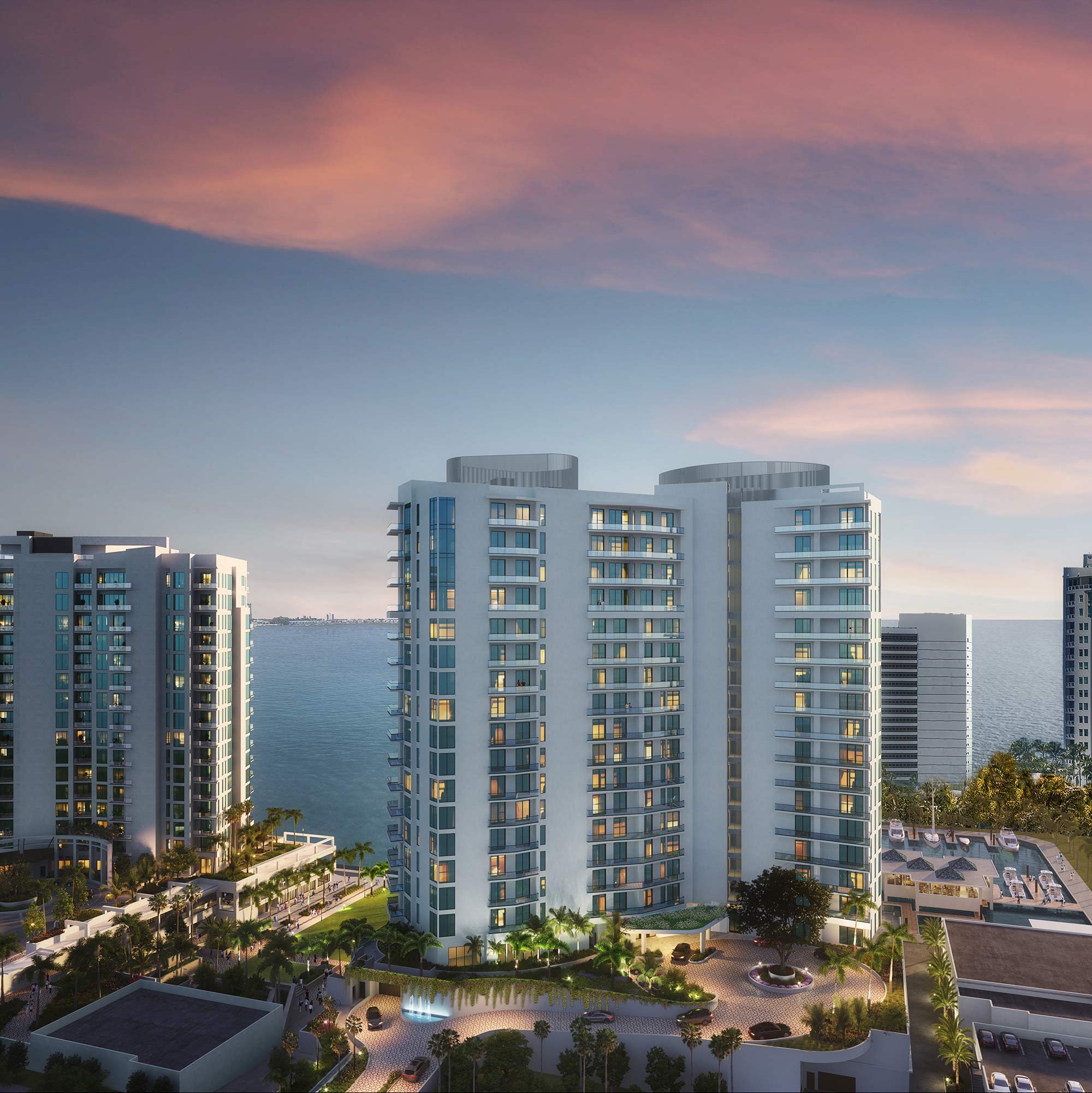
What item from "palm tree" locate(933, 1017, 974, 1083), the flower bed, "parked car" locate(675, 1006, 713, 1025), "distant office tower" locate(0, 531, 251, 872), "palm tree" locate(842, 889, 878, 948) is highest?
"distant office tower" locate(0, 531, 251, 872)

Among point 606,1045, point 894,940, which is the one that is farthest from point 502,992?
point 894,940

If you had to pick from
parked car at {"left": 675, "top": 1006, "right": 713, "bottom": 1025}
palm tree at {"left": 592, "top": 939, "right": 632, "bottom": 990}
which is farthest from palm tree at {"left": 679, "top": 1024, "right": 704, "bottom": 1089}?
palm tree at {"left": 592, "top": 939, "right": 632, "bottom": 990}

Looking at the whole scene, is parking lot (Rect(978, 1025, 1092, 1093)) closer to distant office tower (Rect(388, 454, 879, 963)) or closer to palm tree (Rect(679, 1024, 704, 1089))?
distant office tower (Rect(388, 454, 879, 963))

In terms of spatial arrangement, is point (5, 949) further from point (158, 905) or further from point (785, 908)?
point (785, 908)

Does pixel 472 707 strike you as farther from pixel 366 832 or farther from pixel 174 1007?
pixel 366 832

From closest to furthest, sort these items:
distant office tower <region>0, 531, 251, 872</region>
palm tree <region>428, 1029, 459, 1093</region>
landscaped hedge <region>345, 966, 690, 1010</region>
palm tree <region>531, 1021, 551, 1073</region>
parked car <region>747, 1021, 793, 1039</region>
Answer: palm tree <region>428, 1029, 459, 1093</region> < parked car <region>747, 1021, 793, 1039</region> < palm tree <region>531, 1021, 551, 1073</region> < landscaped hedge <region>345, 966, 690, 1010</region> < distant office tower <region>0, 531, 251, 872</region>

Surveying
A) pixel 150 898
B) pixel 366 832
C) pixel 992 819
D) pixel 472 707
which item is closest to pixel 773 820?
pixel 472 707
